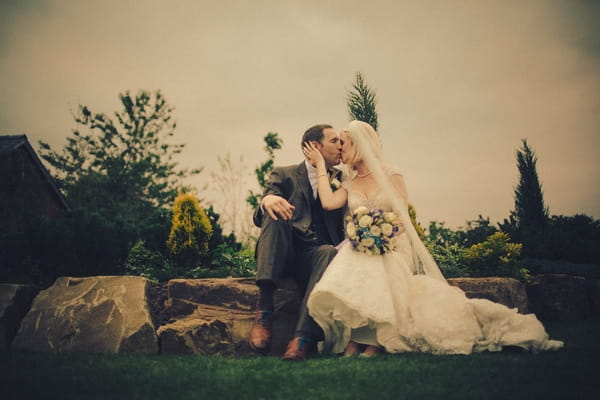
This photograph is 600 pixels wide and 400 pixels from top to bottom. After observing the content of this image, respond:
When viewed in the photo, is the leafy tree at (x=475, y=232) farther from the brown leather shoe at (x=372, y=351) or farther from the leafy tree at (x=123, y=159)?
the leafy tree at (x=123, y=159)

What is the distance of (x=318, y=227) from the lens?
398 centimetres

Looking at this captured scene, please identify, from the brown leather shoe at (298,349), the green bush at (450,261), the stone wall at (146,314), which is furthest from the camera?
the green bush at (450,261)

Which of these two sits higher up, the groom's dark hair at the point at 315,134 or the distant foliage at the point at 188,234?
the groom's dark hair at the point at 315,134

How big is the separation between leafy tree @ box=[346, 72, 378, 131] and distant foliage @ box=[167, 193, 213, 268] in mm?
3739

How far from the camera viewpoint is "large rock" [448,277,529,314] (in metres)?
4.07

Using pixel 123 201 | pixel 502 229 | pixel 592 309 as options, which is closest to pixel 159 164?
pixel 123 201

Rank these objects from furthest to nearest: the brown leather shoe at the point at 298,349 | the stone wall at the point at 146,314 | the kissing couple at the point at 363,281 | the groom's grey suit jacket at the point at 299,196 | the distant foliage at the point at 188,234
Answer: the distant foliage at the point at 188,234 < the groom's grey suit jacket at the point at 299,196 < the stone wall at the point at 146,314 < the kissing couple at the point at 363,281 < the brown leather shoe at the point at 298,349

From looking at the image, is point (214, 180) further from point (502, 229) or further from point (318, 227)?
point (502, 229)

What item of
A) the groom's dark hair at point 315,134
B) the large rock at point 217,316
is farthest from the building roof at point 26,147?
the groom's dark hair at point 315,134

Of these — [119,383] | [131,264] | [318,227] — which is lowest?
[119,383]

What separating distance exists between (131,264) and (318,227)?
10.1 ft

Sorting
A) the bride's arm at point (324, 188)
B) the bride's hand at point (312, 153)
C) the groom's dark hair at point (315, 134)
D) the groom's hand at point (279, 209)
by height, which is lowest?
the groom's hand at point (279, 209)

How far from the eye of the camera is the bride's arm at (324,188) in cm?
383

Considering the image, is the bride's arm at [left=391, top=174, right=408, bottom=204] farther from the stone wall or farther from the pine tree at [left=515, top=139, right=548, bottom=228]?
the pine tree at [left=515, top=139, right=548, bottom=228]
